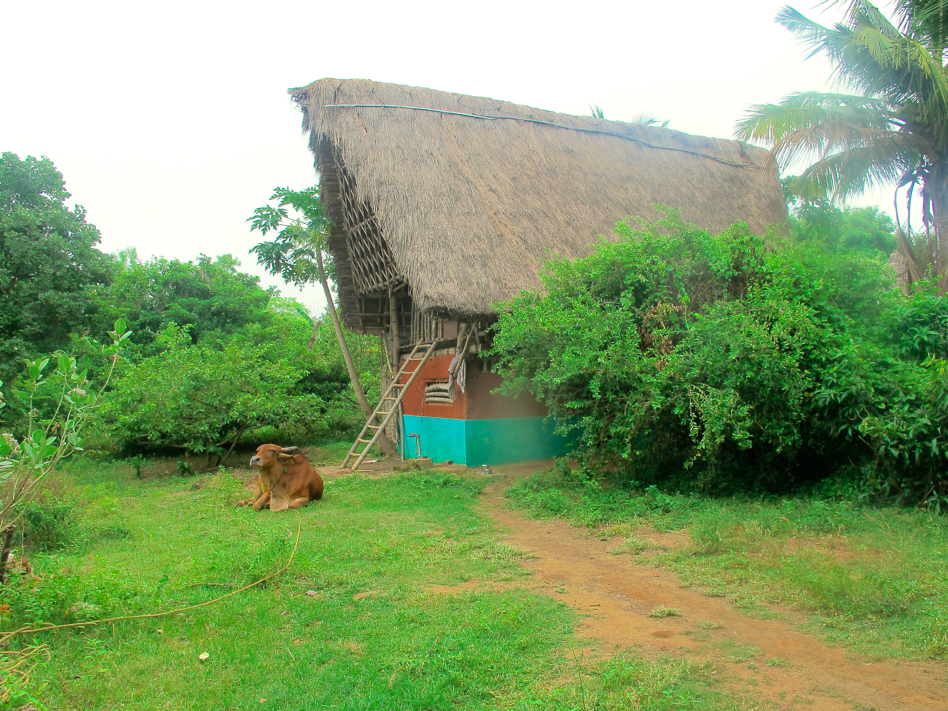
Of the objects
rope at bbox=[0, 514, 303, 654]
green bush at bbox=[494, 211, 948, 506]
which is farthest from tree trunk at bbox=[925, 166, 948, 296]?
rope at bbox=[0, 514, 303, 654]

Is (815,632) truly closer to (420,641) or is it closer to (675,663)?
(675,663)

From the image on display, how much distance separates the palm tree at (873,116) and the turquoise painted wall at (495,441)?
6.02 metres

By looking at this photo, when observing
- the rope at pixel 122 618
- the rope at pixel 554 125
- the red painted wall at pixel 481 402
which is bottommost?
the rope at pixel 122 618

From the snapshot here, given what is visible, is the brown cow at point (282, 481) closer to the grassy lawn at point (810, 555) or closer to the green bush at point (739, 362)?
the grassy lawn at point (810, 555)

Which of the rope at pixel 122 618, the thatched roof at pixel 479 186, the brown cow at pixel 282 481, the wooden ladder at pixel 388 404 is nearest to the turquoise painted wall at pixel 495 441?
the wooden ladder at pixel 388 404

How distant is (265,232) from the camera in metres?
13.7

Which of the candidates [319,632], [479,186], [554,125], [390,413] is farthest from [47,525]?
[554,125]

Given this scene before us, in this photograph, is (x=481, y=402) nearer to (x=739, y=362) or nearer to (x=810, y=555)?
(x=739, y=362)

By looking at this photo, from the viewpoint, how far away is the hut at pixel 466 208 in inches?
396

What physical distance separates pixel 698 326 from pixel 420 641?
4.16 metres

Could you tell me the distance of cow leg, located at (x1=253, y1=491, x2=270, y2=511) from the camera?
735 cm

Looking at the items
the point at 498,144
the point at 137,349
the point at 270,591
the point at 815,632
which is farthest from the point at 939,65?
the point at 137,349

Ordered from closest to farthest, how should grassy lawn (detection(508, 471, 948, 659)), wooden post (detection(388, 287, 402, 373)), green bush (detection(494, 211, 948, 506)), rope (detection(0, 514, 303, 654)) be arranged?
rope (detection(0, 514, 303, 654)) < grassy lawn (detection(508, 471, 948, 659)) < green bush (detection(494, 211, 948, 506)) < wooden post (detection(388, 287, 402, 373))

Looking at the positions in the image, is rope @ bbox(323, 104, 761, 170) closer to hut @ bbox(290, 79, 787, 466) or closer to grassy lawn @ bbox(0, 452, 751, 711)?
hut @ bbox(290, 79, 787, 466)
